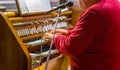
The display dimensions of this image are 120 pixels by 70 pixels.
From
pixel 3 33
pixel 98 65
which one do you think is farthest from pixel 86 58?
pixel 3 33

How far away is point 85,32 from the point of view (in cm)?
144

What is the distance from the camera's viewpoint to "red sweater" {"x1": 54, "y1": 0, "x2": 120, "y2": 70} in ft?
4.70

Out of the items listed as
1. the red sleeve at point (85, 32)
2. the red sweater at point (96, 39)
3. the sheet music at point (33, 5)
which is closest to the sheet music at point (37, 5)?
the sheet music at point (33, 5)

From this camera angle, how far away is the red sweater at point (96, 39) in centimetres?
143

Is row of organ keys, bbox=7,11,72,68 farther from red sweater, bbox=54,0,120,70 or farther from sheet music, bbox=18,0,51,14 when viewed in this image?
red sweater, bbox=54,0,120,70

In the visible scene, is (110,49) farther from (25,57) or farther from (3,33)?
(3,33)

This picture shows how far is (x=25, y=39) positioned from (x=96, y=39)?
0.82 metres

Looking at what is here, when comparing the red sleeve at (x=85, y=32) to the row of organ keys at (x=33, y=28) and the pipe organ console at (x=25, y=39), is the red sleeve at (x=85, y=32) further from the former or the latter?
the row of organ keys at (x=33, y=28)

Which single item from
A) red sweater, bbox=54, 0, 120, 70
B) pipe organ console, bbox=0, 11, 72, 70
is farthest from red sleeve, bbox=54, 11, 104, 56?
pipe organ console, bbox=0, 11, 72, 70

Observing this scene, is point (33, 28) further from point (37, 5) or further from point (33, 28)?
point (37, 5)

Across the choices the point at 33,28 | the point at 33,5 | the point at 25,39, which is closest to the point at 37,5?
the point at 33,5

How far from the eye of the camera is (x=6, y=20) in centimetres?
150

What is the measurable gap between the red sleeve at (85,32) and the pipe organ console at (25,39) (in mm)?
266

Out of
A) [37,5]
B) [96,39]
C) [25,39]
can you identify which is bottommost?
[25,39]
